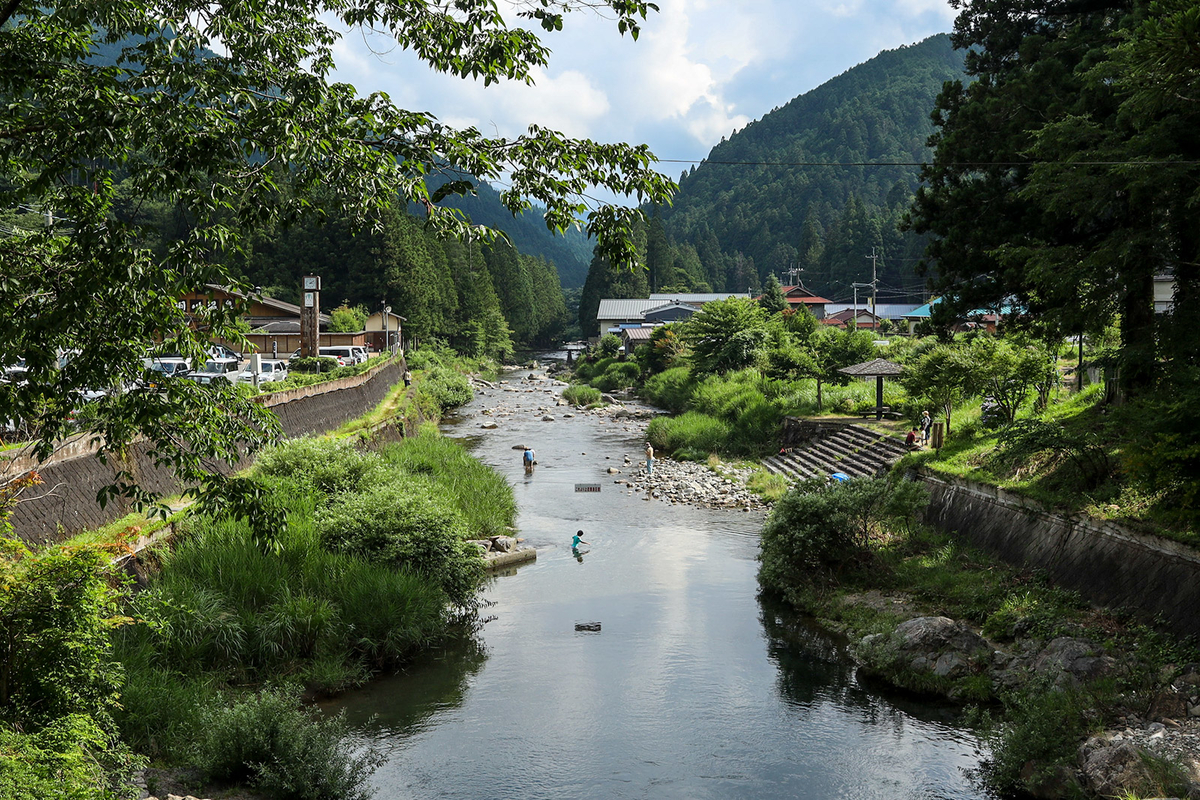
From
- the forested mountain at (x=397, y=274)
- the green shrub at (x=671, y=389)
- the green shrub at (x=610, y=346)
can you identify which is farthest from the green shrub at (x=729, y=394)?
the green shrub at (x=610, y=346)

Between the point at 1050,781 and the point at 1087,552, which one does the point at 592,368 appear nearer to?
the point at 1087,552

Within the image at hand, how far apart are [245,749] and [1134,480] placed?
39.7 feet

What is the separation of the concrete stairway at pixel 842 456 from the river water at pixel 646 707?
23.7ft

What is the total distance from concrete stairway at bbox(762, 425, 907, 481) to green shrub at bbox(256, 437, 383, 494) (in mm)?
13264

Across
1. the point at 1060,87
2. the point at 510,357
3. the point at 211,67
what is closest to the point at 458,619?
the point at 211,67

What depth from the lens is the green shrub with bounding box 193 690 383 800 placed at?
29.0 ft

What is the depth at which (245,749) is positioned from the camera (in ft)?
29.5

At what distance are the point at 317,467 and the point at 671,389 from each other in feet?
113

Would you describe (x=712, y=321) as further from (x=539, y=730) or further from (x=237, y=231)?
(x=237, y=231)

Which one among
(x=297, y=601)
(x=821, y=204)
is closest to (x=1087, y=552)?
(x=297, y=601)

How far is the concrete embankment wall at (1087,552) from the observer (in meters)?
11.4

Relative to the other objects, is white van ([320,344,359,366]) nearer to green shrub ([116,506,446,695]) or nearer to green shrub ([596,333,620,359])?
green shrub ([596,333,620,359])

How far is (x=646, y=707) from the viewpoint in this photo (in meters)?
12.4

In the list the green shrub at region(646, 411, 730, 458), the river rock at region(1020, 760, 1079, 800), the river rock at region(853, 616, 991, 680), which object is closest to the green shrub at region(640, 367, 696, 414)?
the green shrub at region(646, 411, 730, 458)
